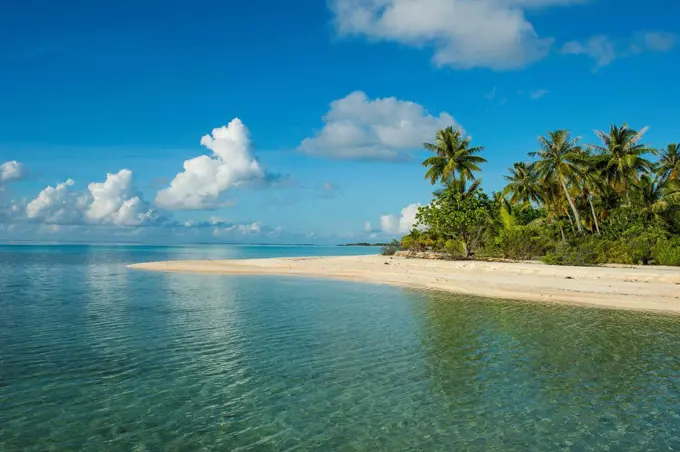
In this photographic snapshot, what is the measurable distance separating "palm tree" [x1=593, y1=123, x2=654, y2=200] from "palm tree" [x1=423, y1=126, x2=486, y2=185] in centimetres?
1346

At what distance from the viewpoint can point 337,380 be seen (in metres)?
12.0

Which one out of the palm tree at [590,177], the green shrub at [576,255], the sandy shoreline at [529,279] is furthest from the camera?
the palm tree at [590,177]

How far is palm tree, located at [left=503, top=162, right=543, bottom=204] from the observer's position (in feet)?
197

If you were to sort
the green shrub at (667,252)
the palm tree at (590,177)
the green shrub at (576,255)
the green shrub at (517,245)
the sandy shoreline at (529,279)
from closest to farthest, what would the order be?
1. the sandy shoreline at (529,279)
2. the green shrub at (667,252)
3. the green shrub at (576,255)
4. the green shrub at (517,245)
5. the palm tree at (590,177)

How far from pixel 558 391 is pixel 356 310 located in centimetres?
1298

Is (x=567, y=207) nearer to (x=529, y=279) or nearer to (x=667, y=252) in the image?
(x=667, y=252)

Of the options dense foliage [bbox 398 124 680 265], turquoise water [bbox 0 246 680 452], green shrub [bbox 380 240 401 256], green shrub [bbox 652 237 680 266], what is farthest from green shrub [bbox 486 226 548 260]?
turquoise water [bbox 0 246 680 452]

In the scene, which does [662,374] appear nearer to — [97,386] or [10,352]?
[97,386]

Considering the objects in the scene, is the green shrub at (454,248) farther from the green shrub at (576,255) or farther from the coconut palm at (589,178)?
the coconut palm at (589,178)

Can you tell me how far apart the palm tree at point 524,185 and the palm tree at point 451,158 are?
6.39 m

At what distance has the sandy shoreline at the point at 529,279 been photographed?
84.9 feet

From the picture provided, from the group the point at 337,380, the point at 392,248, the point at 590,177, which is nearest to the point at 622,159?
the point at 590,177

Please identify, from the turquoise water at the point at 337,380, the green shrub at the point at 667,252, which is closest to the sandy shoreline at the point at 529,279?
the green shrub at the point at 667,252

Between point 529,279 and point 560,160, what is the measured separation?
24.8 m
